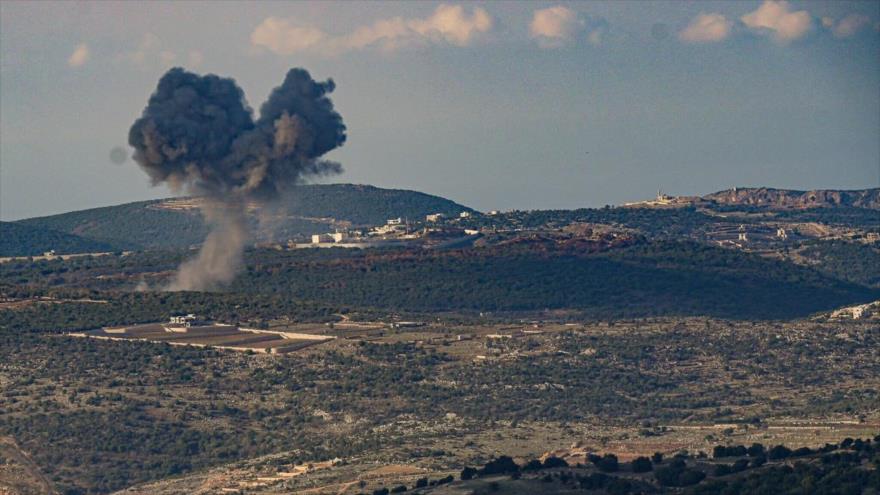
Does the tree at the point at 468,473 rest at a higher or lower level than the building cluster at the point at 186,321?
lower

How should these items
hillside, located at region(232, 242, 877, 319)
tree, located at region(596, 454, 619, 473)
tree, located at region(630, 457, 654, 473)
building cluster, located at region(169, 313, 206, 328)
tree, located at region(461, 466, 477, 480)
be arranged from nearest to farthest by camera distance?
1. tree, located at region(630, 457, 654, 473)
2. tree, located at region(596, 454, 619, 473)
3. tree, located at region(461, 466, 477, 480)
4. building cluster, located at region(169, 313, 206, 328)
5. hillside, located at region(232, 242, 877, 319)

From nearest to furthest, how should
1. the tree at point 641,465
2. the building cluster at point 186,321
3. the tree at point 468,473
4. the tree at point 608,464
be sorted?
the tree at point 641,465, the tree at point 608,464, the tree at point 468,473, the building cluster at point 186,321

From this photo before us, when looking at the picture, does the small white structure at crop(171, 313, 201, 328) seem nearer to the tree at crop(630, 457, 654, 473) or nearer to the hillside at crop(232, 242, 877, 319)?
the hillside at crop(232, 242, 877, 319)

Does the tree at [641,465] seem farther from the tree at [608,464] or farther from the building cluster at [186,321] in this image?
the building cluster at [186,321]

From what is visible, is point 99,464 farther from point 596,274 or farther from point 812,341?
point 596,274

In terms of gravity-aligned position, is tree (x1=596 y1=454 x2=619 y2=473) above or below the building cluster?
below

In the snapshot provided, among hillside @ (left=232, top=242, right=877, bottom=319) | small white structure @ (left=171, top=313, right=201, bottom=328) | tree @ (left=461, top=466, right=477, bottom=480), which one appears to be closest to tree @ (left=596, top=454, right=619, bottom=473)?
tree @ (left=461, top=466, right=477, bottom=480)

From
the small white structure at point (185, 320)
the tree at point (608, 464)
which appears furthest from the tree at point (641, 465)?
the small white structure at point (185, 320)

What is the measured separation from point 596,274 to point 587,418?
78.1 m

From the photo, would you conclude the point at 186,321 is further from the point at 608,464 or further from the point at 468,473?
the point at 608,464

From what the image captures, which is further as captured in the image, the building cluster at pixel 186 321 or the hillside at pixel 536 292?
the hillside at pixel 536 292

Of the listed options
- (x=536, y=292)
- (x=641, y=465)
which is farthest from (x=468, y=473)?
(x=536, y=292)

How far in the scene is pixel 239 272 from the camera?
192 meters

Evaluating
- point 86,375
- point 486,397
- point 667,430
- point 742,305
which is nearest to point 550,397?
point 486,397
